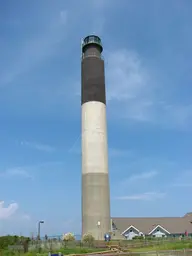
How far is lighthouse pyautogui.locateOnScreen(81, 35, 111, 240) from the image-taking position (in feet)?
147

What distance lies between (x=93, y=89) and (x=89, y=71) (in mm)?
3221

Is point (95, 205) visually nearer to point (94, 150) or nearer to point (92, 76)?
point (94, 150)

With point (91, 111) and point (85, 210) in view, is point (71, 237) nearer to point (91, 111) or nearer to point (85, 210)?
point (85, 210)

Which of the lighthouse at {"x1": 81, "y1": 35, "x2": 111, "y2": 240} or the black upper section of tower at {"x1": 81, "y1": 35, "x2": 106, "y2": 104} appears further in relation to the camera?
the black upper section of tower at {"x1": 81, "y1": 35, "x2": 106, "y2": 104}

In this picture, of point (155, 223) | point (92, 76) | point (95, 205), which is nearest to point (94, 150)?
point (95, 205)

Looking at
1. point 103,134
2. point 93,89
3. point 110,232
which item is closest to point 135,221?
point 110,232

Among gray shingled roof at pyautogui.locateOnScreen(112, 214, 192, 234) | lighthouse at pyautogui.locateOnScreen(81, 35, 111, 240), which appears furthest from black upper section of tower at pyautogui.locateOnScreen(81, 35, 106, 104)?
gray shingled roof at pyautogui.locateOnScreen(112, 214, 192, 234)

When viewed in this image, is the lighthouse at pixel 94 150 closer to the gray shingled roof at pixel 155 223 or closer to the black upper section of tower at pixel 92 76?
the black upper section of tower at pixel 92 76

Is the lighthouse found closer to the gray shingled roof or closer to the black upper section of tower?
the black upper section of tower

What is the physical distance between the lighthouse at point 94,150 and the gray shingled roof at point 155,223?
19170mm

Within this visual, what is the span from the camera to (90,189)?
1783 inches

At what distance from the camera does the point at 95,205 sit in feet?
147

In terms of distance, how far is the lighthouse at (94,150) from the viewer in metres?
44.7

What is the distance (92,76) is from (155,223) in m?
34.9
